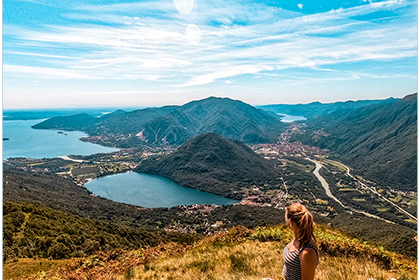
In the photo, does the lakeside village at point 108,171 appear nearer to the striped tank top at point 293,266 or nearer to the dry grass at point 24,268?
the dry grass at point 24,268

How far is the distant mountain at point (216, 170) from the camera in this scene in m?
154

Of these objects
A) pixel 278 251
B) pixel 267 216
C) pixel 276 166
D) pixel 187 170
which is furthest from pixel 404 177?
pixel 278 251

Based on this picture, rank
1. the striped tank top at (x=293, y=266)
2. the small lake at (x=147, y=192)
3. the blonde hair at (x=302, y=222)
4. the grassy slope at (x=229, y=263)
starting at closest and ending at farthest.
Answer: the blonde hair at (x=302, y=222)
the striped tank top at (x=293, y=266)
the grassy slope at (x=229, y=263)
the small lake at (x=147, y=192)

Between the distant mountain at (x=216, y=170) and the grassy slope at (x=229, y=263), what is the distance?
430 ft

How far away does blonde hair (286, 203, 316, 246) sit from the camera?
3502 millimetres

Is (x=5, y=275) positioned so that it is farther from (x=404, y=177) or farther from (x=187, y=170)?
(x=404, y=177)

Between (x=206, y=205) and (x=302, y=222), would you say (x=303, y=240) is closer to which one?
(x=302, y=222)

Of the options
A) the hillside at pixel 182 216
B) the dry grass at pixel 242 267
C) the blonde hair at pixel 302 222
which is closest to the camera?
the blonde hair at pixel 302 222

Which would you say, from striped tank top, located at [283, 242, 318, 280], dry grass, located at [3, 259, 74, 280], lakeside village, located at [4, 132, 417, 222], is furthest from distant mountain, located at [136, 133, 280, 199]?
striped tank top, located at [283, 242, 318, 280]

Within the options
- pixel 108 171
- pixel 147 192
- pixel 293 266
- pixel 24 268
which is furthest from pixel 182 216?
pixel 108 171

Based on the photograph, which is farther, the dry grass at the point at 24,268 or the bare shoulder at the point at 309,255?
the dry grass at the point at 24,268

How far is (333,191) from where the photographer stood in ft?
437

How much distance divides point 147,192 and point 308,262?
13803 cm

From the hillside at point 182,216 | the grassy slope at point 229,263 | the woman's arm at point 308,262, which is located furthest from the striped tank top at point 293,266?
the hillside at point 182,216
